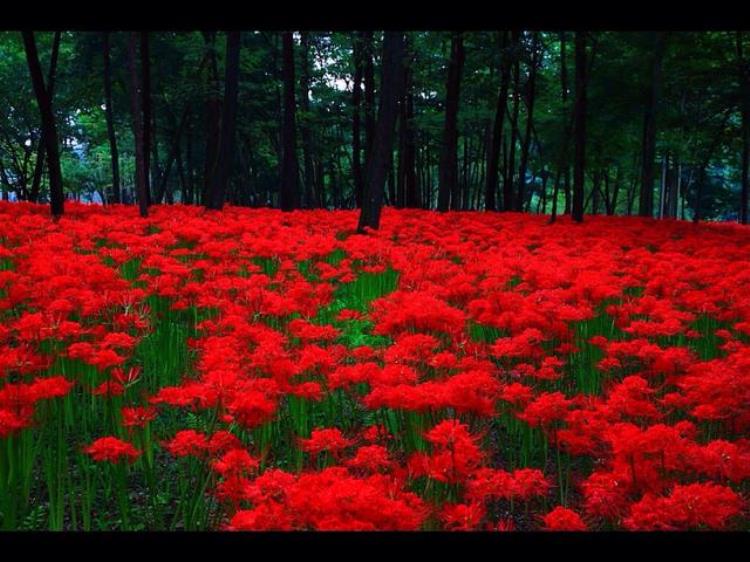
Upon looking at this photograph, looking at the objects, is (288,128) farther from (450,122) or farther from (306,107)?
(306,107)

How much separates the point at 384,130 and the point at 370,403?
10046 millimetres

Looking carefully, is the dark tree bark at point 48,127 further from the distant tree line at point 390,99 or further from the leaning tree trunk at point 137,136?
the leaning tree trunk at point 137,136

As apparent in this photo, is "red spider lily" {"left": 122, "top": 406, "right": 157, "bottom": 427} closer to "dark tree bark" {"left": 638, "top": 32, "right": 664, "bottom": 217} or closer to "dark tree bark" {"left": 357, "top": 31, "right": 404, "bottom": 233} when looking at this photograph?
"dark tree bark" {"left": 357, "top": 31, "right": 404, "bottom": 233}

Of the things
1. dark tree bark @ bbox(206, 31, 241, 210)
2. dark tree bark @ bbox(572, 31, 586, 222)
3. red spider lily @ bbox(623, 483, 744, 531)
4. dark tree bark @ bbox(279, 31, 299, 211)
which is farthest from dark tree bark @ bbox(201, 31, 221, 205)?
red spider lily @ bbox(623, 483, 744, 531)

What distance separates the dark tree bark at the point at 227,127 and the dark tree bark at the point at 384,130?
4051mm

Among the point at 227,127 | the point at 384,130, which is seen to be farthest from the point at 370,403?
the point at 227,127

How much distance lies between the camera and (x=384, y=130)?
12.6 metres

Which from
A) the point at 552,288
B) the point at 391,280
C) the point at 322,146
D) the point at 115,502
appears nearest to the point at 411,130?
the point at 322,146

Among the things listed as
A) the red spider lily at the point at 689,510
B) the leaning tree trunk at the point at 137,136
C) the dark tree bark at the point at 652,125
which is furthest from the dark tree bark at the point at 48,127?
the dark tree bark at the point at 652,125

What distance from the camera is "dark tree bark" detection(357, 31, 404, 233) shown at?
1230cm

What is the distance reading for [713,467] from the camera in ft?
8.80

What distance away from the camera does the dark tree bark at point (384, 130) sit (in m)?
12.3
